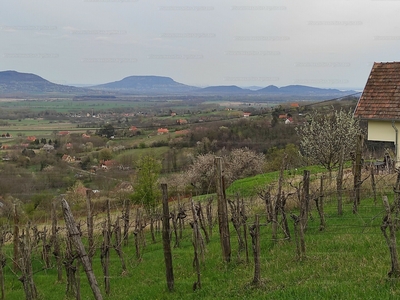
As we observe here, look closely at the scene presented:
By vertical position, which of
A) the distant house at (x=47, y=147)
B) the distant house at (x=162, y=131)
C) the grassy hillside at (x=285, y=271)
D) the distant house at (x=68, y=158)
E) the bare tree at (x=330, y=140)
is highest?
the bare tree at (x=330, y=140)

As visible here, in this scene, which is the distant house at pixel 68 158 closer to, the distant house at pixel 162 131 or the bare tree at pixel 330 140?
the distant house at pixel 162 131

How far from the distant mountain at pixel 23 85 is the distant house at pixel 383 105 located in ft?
573

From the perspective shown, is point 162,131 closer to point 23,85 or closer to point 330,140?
point 330,140

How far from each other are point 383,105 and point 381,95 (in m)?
0.68

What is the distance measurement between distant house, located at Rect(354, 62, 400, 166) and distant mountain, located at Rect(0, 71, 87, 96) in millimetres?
174779

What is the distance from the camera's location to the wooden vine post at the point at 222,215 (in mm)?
9844


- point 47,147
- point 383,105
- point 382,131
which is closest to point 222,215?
point 382,131

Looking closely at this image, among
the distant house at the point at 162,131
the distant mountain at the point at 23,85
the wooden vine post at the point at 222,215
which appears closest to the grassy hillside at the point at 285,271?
the wooden vine post at the point at 222,215

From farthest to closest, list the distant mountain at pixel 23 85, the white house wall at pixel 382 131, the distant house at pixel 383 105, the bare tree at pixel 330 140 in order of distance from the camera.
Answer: the distant mountain at pixel 23 85 < the bare tree at pixel 330 140 < the white house wall at pixel 382 131 < the distant house at pixel 383 105

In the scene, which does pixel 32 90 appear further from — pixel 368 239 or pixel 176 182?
pixel 368 239

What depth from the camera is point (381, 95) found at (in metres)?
20.2

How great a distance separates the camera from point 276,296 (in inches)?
275

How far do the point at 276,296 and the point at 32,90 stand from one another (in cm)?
19203

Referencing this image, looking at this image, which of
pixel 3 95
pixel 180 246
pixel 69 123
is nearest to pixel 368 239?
pixel 180 246
